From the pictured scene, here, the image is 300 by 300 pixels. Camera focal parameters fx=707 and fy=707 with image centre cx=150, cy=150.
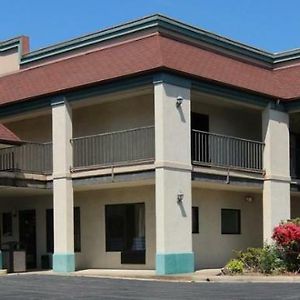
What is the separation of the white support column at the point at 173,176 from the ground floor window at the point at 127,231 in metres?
2.91

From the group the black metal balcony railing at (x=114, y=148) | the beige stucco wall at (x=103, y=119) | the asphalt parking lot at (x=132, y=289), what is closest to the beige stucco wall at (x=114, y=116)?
the beige stucco wall at (x=103, y=119)

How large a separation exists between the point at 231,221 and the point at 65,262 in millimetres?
6932

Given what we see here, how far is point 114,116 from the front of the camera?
25.7 meters

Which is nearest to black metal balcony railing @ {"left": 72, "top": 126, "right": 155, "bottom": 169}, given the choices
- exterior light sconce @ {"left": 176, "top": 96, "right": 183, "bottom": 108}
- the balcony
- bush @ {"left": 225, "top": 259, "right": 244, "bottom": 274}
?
the balcony

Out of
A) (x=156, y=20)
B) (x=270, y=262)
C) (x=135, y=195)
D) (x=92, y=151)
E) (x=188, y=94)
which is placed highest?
(x=156, y=20)

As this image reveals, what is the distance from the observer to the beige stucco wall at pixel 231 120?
2623cm

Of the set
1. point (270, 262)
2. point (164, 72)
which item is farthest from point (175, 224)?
point (164, 72)

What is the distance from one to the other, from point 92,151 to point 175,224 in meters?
5.35

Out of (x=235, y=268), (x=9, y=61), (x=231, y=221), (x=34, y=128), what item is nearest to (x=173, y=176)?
(x=235, y=268)

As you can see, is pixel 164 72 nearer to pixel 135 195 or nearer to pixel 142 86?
pixel 142 86

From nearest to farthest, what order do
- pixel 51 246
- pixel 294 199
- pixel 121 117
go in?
pixel 121 117 < pixel 51 246 < pixel 294 199

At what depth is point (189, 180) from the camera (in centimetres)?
2252

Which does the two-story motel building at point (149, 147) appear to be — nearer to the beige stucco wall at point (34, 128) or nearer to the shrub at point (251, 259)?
the beige stucco wall at point (34, 128)

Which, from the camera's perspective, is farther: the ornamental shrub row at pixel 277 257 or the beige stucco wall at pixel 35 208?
the beige stucco wall at pixel 35 208
